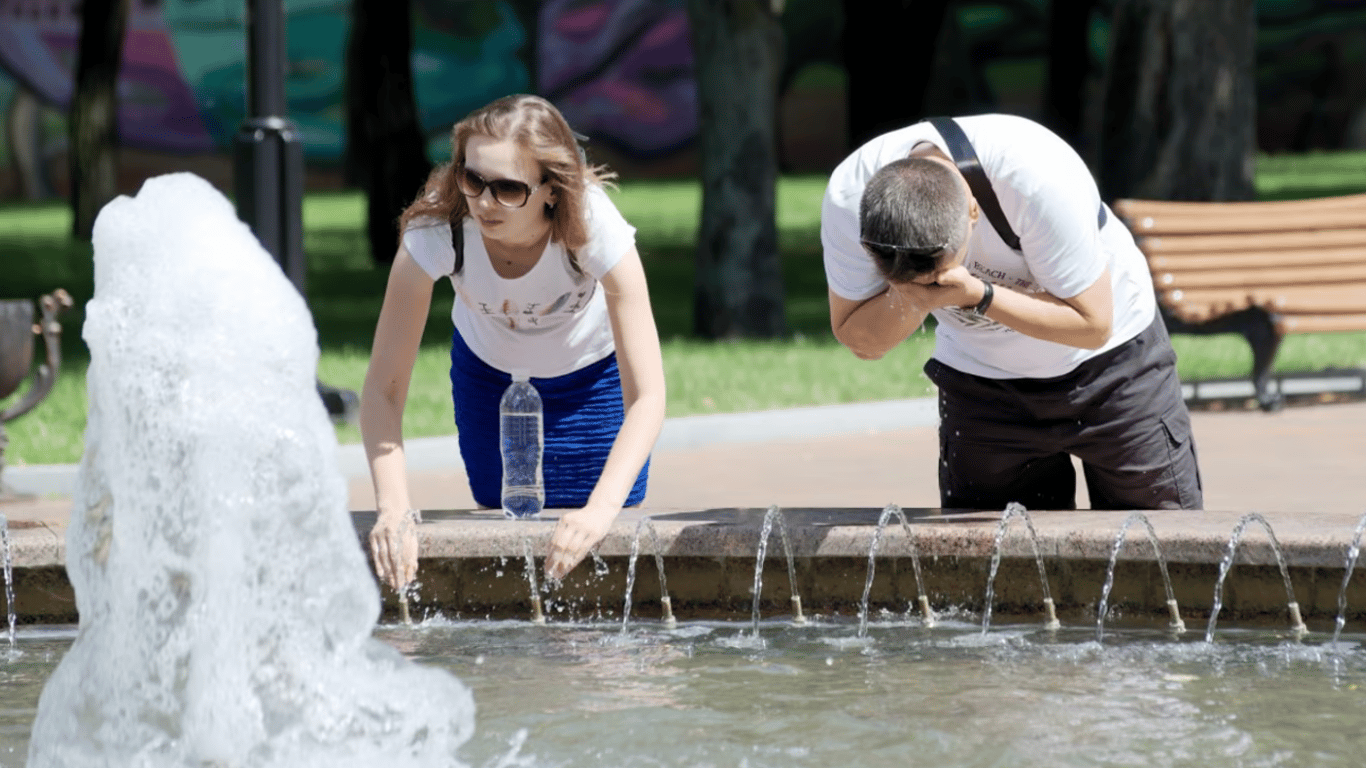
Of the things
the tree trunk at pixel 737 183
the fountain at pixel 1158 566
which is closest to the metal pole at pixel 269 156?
the tree trunk at pixel 737 183

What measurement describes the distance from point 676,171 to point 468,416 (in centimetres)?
2673

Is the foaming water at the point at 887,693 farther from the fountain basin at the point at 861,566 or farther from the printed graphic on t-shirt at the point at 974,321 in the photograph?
the printed graphic on t-shirt at the point at 974,321

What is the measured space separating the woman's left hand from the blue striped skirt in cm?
65

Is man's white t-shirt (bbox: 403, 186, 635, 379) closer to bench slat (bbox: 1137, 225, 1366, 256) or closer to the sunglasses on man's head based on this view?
the sunglasses on man's head

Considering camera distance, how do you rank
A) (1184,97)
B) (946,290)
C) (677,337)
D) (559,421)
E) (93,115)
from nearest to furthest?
(946,290)
(559,421)
(677,337)
(1184,97)
(93,115)

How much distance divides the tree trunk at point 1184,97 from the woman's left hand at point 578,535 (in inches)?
427

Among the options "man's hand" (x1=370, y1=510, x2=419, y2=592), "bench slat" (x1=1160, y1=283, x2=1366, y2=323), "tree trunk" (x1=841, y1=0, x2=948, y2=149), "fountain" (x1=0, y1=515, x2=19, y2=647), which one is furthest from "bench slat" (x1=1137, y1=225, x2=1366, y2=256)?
"tree trunk" (x1=841, y1=0, x2=948, y2=149)

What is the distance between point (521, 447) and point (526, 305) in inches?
22.4

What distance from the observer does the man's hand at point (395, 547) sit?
4.48 meters

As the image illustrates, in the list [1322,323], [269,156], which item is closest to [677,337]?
[1322,323]

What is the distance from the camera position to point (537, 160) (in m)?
4.19

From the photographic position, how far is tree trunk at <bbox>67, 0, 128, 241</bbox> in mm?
21625

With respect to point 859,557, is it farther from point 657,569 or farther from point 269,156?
point 269,156

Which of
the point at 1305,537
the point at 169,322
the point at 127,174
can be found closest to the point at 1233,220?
the point at 1305,537
